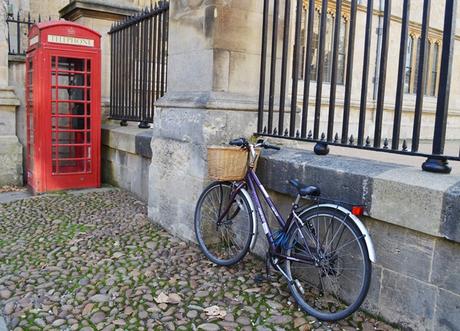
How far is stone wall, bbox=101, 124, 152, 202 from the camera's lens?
588 cm

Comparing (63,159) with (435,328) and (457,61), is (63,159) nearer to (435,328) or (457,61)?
(435,328)

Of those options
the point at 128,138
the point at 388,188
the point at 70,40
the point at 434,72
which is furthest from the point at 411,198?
the point at 434,72

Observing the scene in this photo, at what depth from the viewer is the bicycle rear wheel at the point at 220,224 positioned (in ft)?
12.8

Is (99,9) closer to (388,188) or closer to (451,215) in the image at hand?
(388,188)

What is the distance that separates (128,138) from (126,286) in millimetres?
3221

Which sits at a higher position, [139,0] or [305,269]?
[139,0]

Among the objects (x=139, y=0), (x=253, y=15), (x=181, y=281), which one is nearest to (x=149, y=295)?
(x=181, y=281)

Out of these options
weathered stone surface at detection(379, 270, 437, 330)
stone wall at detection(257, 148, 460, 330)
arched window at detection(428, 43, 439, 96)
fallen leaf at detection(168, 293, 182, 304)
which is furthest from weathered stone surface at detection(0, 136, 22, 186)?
arched window at detection(428, 43, 439, 96)

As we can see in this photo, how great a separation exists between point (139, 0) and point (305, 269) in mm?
6785

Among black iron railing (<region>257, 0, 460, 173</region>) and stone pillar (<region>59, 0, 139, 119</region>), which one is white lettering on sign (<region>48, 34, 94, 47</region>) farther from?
black iron railing (<region>257, 0, 460, 173</region>)

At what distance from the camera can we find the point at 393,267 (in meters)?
2.75

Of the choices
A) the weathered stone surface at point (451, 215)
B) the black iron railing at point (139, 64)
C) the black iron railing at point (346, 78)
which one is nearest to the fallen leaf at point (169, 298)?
the black iron railing at point (346, 78)

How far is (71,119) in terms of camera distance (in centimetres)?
696

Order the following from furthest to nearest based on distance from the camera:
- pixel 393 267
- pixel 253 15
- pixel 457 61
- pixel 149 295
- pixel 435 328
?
pixel 457 61, pixel 253 15, pixel 149 295, pixel 393 267, pixel 435 328
